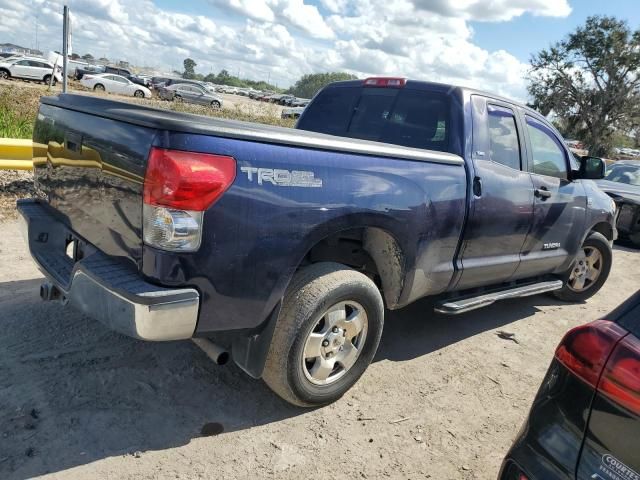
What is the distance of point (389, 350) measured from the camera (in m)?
4.07

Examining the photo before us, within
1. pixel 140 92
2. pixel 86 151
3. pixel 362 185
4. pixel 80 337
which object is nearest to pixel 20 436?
pixel 80 337

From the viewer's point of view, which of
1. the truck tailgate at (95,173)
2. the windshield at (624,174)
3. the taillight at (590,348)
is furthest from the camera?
the windshield at (624,174)

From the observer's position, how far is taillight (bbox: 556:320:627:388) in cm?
176

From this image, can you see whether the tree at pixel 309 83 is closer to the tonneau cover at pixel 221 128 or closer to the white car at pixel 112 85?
the white car at pixel 112 85

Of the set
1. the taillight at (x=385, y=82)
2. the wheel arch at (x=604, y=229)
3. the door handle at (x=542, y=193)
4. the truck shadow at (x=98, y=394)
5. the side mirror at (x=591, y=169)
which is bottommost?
the truck shadow at (x=98, y=394)

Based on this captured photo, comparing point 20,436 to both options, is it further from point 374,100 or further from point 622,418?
point 374,100

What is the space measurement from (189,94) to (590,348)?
4104 centimetres

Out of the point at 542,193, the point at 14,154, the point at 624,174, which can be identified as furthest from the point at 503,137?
the point at 624,174

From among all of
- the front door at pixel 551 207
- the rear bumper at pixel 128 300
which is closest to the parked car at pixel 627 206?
the front door at pixel 551 207

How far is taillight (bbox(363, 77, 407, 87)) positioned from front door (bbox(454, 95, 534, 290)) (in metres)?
0.63

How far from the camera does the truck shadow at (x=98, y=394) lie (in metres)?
2.62

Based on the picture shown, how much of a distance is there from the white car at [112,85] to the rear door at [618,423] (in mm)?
38572

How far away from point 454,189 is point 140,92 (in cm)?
3717

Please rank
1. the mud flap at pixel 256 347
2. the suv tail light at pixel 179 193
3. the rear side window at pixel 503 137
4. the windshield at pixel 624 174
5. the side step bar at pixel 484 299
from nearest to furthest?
the suv tail light at pixel 179 193
the mud flap at pixel 256 347
the side step bar at pixel 484 299
the rear side window at pixel 503 137
the windshield at pixel 624 174
